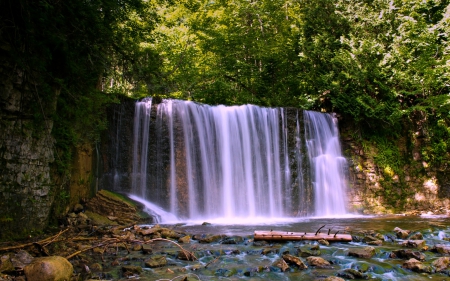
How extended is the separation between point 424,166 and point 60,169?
1439cm

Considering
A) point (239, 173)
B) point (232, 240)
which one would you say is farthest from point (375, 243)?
point (239, 173)

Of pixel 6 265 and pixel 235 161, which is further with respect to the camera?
pixel 235 161

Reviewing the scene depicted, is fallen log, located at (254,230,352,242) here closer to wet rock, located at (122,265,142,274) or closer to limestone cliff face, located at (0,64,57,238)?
wet rock, located at (122,265,142,274)

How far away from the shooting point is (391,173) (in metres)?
14.5

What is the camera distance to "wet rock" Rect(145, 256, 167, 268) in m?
5.32

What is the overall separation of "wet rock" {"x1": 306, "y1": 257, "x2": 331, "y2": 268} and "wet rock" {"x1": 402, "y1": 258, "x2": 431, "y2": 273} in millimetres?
1253

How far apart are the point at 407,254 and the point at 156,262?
4.49 m

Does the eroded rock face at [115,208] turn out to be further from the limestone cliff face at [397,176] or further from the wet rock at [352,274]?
the limestone cliff face at [397,176]

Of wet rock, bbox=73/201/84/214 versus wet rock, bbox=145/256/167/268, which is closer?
wet rock, bbox=145/256/167/268

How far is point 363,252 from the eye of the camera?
6.18 metres

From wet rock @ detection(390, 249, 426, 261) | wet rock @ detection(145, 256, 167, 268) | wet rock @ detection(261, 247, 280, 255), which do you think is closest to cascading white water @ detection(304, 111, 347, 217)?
wet rock @ detection(390, 249, 426, 261)

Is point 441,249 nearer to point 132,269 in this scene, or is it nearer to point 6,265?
point 132,269

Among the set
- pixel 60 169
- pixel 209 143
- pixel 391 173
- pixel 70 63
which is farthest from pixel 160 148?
pixel 391 173

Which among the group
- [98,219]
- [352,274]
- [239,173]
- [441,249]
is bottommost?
[352,274]
